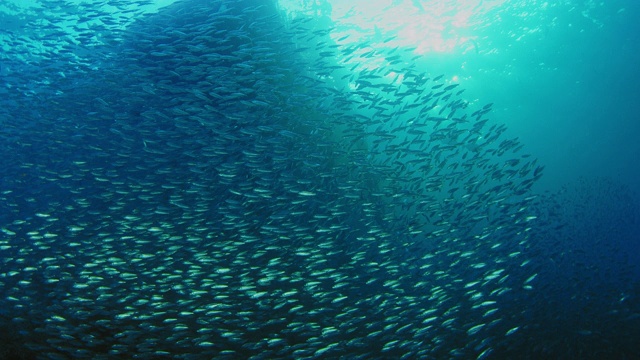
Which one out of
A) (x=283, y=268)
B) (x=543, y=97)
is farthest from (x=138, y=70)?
(x=543, y=97)

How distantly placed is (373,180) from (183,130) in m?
6.53

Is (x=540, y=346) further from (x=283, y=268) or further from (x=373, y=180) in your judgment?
(x=283, y=268)

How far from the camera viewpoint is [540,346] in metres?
13.1

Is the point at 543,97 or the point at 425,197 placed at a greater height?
the point at 543,97

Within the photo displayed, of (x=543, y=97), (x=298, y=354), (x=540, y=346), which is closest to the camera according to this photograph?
(x=298, y=354)

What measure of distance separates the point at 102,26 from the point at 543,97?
103 ft

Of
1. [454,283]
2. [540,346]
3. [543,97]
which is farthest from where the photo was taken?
[543,97]

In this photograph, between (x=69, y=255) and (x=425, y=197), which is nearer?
(x=69, y=255)

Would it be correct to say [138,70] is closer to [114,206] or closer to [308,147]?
[114,206]

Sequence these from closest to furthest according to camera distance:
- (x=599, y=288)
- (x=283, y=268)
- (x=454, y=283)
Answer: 1. (x=454, y=283)
2. (x=283, y=268)
3. (x=599, y=288)

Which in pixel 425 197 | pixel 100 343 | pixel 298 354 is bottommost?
pixel 298 354

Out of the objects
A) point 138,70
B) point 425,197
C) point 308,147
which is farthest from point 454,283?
point 138,70

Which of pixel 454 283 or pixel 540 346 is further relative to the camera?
pixel 540 346

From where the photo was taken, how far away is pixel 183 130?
11.2 m
